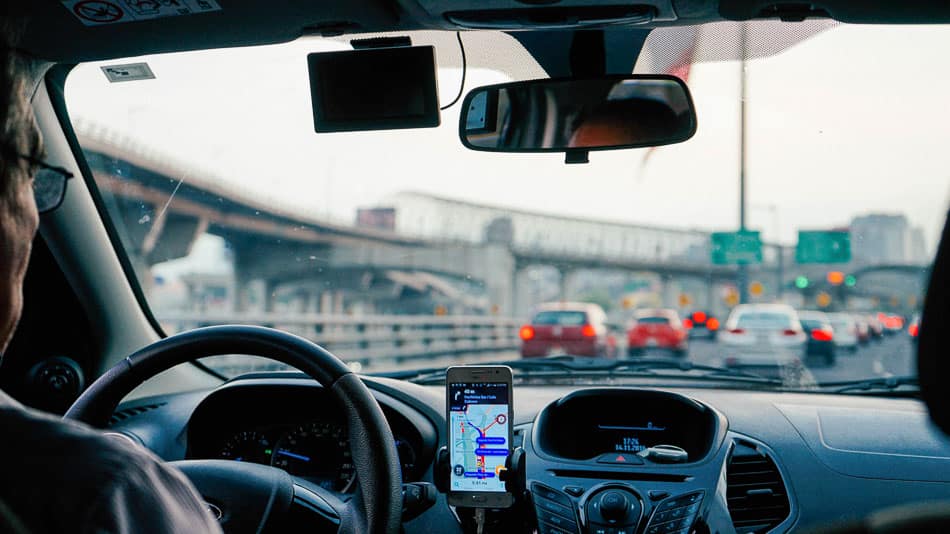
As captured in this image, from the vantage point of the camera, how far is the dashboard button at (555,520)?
3676 mm

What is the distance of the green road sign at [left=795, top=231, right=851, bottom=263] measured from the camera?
631cm

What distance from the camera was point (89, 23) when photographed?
3.79 meters

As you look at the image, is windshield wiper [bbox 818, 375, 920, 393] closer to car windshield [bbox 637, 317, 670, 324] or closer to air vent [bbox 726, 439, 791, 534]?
air vent [bbox 726, 439, 791, 534]

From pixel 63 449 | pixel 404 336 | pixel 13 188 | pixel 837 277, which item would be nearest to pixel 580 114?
pixel 13 188

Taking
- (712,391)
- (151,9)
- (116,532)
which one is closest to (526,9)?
(151,9)

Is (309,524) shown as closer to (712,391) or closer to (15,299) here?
(15,299)

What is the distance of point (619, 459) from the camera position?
387 centimetres

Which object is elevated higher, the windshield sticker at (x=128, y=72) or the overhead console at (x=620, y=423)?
the windshield sticker at (x=128, y=72)

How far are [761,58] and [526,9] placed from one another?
190 cm

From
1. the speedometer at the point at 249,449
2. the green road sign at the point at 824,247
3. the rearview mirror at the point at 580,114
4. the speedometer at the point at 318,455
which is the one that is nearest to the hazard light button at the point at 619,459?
the speedometer at the point at 318,455

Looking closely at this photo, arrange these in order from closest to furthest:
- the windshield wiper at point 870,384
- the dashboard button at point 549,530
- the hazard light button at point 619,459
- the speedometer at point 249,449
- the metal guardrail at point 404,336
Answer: the dashboard button at point 549,530 < the hazard light button at point 619,459 < the speedometer at point 249,449 < the windshield wiper at point 870,384 < the metal guardrail at point 404,336

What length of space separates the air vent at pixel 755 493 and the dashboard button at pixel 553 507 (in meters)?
0.63

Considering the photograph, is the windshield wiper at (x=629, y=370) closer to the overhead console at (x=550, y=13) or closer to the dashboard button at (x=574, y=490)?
the dashboard button at (x=574, y=490)

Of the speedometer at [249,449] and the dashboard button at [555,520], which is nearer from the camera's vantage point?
the dashboard button at [555,520]
